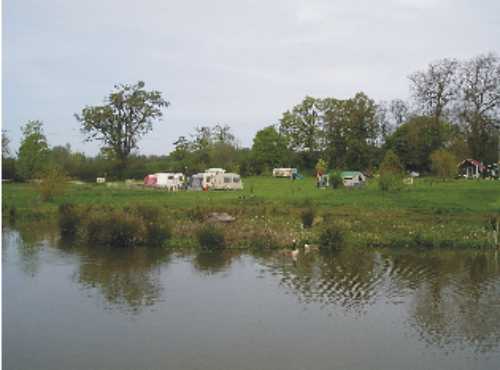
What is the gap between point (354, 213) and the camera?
83.2 feet

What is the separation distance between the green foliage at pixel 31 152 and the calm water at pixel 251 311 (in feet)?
138

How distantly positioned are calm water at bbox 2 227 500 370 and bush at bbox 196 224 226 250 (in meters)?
0.80

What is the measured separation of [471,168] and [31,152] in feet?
147

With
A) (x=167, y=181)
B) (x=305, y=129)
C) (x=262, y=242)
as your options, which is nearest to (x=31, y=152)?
(x=167, y=181)

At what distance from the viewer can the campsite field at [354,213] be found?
66.2ft

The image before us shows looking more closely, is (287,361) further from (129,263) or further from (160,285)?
(129,263)

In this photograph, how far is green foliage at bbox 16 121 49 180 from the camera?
190ft

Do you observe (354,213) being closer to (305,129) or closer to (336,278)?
(336,278)

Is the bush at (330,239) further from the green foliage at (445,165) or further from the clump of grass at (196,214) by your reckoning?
the green foliage at (445,165)

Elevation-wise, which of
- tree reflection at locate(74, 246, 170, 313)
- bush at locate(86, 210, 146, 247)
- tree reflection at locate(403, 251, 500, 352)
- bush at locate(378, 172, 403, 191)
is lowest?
tree reflection at locate(403, 251, 500, 352)

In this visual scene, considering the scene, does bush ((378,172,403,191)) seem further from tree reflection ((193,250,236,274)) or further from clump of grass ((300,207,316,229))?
tree reflection ((193,250,236,274))

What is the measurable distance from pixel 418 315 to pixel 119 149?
179 feet

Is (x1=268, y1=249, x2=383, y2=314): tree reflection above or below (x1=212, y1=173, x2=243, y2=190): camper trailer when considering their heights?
below

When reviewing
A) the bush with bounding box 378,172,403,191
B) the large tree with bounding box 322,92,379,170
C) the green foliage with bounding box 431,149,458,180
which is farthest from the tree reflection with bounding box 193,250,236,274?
the large tree with bounding box 322,92,379,170
